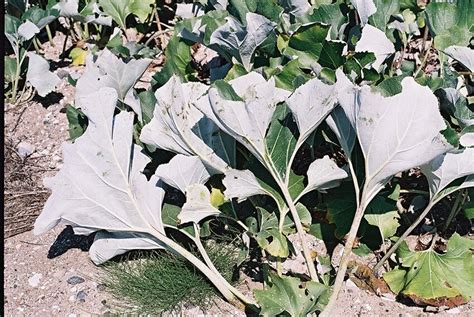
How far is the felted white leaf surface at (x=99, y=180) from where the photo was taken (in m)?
2.31

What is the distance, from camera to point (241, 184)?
2236mm

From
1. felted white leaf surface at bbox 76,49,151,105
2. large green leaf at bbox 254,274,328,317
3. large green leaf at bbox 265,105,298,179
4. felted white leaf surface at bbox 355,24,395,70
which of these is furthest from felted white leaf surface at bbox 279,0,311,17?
large green leaf at bbox 254,274,328,317

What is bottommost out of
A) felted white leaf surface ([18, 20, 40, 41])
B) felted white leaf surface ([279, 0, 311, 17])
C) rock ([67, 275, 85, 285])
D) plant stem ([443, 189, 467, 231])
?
rock ([67, 275, 85, 285])

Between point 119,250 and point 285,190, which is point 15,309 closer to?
point 119,250

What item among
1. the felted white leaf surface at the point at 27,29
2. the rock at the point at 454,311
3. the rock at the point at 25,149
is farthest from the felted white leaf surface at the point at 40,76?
the rock at the point at 454,311

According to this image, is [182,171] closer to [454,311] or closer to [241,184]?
[241,184]

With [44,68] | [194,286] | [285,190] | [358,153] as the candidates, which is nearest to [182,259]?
[194,286]

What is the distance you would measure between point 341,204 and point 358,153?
6.8 inches

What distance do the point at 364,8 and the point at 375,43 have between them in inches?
5.7

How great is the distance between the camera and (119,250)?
2467mm

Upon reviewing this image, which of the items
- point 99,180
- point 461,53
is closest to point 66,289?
point 99,180

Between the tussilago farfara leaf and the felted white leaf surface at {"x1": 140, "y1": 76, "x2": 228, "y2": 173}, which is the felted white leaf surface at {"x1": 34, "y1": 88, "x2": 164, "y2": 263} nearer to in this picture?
the felted white leaf surface at {"x1": 140, "y1": 76, "x2": 228, "y2": 173}

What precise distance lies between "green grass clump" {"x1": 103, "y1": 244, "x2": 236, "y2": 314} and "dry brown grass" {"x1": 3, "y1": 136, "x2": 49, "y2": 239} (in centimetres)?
44

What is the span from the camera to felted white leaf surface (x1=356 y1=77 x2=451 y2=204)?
202 centimetres
